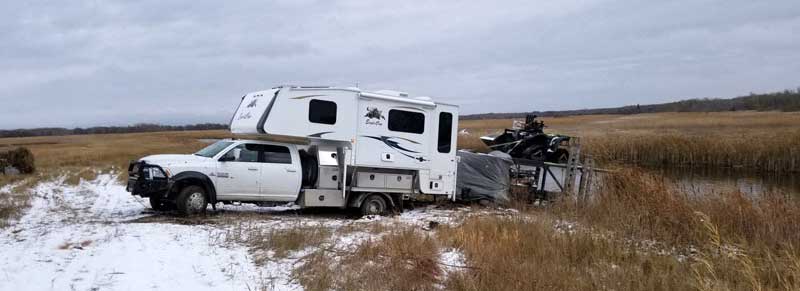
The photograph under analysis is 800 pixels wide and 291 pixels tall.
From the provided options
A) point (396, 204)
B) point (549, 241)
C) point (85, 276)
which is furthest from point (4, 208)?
point (549, 241)

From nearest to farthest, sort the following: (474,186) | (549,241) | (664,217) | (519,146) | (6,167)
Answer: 1. (549,241)
2. (664,217)
3. (474,186)
4. (519,146)
5. (6,167)

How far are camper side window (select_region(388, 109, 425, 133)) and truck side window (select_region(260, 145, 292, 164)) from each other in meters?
2.28

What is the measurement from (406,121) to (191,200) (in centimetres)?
481

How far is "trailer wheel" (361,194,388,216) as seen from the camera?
14062mm

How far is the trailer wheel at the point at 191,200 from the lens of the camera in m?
12.3

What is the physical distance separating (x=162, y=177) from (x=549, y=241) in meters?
7.29

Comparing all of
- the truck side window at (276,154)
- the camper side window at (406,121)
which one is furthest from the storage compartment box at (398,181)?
the truck side window at (276,154)

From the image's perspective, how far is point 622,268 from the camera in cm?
762

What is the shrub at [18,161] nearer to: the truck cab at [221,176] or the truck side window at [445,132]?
the truck cab at [221,176]

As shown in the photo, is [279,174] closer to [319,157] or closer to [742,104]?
[319,157]

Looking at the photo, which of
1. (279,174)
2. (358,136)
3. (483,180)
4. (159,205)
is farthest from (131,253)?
(483,180)

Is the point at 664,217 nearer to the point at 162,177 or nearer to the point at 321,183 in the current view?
the point at 321,183

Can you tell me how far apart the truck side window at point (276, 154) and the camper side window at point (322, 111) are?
0.96m

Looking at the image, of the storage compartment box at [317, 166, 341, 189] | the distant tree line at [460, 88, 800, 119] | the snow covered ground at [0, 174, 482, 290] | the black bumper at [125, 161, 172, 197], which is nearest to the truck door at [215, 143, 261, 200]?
the snow covered ground at [0, 174, 482, 290]
